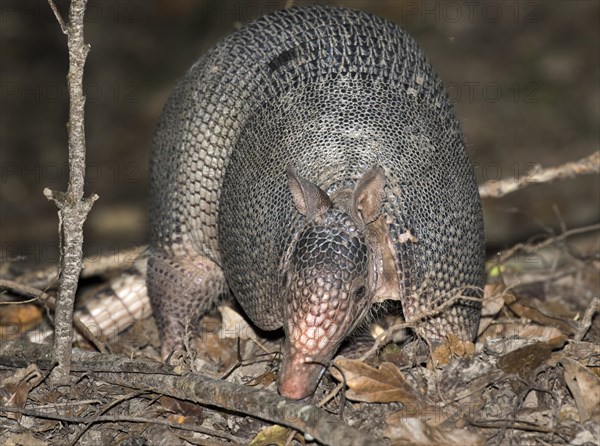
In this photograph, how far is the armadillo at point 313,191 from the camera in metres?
4.74

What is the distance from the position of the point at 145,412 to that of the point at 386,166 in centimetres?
201

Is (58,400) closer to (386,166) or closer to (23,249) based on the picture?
(386,166)

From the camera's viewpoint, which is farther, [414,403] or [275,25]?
[275,25]

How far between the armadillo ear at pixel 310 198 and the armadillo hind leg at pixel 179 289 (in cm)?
202

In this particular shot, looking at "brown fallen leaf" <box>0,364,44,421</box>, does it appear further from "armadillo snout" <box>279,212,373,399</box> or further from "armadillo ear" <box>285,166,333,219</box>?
"armadillo ear" <box>285,166,333,219</box>

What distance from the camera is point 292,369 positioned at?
4.72 m

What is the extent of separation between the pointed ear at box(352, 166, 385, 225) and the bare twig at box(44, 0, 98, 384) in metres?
1.38

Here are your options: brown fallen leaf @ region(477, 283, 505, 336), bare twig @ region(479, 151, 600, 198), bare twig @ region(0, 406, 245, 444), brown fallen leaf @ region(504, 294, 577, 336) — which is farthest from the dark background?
bare twig @ region(0, 406, 245, 444)

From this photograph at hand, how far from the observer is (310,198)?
15.6ft

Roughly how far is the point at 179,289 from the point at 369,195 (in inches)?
93.4

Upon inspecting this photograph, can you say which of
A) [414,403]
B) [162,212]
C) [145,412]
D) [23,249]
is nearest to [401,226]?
[414,403]

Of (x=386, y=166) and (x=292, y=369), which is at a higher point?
(x=386, y=166)

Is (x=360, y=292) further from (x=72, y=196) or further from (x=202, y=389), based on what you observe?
(x=72, y=196)

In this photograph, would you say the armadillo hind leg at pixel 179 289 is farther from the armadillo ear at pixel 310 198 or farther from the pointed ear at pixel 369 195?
the pointed ear at pixel 369 195
